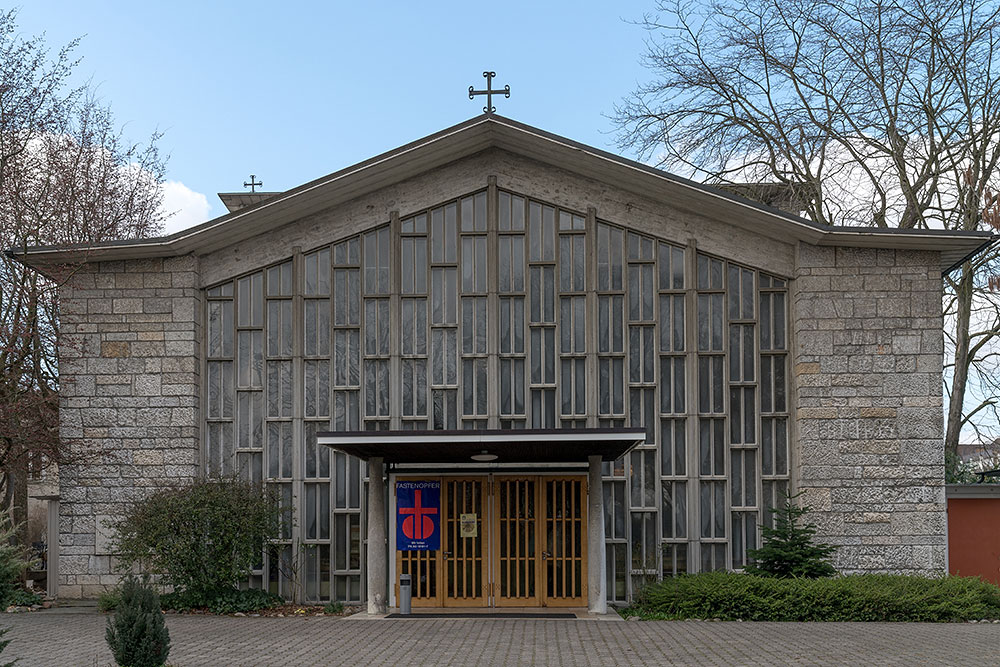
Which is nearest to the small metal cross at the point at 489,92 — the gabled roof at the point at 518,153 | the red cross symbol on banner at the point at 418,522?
the gabled roof at the point at 518,153

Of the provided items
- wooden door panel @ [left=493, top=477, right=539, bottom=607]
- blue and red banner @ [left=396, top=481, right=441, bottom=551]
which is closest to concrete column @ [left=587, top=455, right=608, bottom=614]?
wooden door panel @ [left=493, top=477, right=539, bottom=607]

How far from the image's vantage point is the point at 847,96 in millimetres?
26406

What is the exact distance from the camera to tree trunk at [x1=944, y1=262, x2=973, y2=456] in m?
26.0

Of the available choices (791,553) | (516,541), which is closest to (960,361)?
(791,553)

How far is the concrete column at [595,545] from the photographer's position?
57.3ft

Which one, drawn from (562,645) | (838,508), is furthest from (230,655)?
(838,508)

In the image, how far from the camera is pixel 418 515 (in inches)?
726

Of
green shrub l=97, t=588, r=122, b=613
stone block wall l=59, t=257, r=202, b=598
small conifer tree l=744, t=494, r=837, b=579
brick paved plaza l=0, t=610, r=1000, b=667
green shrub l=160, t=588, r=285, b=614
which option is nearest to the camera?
brick paved plaza l=0, t=610, r=1000, b=667

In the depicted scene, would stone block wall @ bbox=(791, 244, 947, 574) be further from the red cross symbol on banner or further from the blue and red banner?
the red cross symbol on banner

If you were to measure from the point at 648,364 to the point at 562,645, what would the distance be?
6.16 m

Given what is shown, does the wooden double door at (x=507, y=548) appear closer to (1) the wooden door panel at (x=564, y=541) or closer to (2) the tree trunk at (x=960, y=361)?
(1) the wooden door panel at (x=564, y=541)

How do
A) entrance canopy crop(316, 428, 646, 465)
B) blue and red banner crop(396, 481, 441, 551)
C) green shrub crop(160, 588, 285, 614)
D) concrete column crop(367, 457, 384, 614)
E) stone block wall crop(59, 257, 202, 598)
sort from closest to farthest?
entrance canopy crop(316, 428, 646, 465) < concrete column crop(367, 457, 384, 614) < green shrub crop(160, 588, 285, 614) < blue and red banner crop(396, 481, 441, 551) < stone block wall crop(59, 257, 202, 598)

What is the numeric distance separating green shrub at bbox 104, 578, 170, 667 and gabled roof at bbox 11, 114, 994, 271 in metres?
8.64

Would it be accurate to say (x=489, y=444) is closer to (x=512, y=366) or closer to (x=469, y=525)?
(x=469, y=525)
